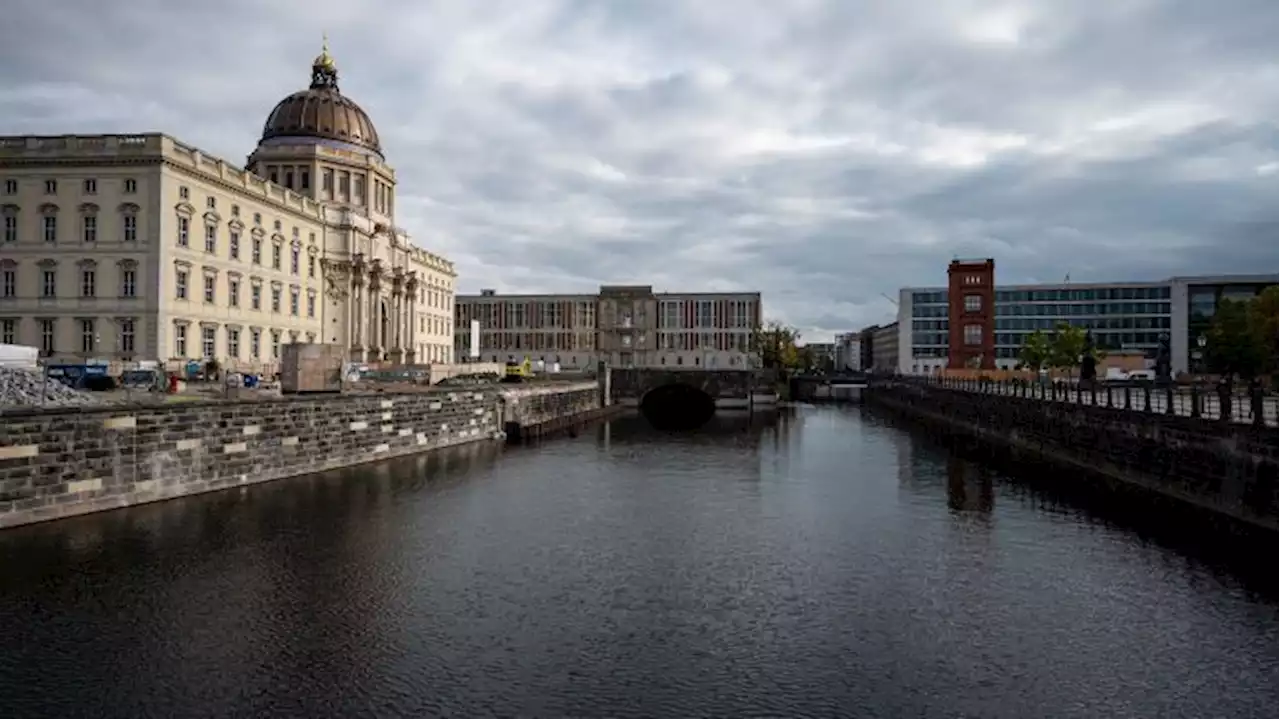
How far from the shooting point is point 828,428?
86875 mm

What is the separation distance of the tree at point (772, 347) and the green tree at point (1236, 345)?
68965mm

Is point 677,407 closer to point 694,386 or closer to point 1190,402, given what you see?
point 694,386

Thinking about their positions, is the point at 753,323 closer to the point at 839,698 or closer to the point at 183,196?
the point at 183,196

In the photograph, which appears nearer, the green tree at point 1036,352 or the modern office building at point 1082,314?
the green tree at point 1036,352

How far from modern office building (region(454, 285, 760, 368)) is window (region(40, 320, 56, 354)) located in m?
111

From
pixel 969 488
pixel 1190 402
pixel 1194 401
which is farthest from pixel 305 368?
pixel 1190 402

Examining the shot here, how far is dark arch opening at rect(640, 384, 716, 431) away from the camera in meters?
95.0

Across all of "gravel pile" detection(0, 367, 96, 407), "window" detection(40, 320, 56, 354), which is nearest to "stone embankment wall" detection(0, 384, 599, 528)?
"gravel pile" detection(0, 367, 96, 407)

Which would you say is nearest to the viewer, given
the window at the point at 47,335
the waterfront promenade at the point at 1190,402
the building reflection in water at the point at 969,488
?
the waterfront promenade at the point at 1190,402

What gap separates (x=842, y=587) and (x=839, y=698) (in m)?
7.44

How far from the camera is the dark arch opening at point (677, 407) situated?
95.0 meters

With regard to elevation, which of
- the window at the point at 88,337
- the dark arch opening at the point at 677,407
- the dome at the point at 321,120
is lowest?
the dark arch opening at the point at 677,407

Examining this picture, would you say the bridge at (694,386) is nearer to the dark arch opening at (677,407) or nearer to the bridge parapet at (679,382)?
the bridge parapet at (679,382)

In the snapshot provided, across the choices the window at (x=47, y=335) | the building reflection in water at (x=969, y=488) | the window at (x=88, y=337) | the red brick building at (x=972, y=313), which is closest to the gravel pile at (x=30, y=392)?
the window at (x=88, y=337)
